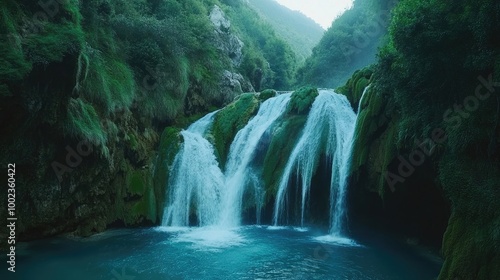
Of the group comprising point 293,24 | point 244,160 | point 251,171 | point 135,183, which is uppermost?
point 293,24

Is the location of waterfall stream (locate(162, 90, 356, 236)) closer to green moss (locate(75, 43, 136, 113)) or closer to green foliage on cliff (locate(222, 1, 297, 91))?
green moss (locate(75, 43, 136, 113))

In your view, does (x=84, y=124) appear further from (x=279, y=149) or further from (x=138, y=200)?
(x=279, y=149)

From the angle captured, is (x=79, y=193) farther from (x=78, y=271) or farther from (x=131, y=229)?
(x=78, y=271)

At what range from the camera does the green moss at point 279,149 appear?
54.8ft

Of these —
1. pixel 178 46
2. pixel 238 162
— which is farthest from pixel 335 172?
pixel 178 46

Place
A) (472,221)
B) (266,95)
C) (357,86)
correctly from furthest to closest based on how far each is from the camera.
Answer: (266,95)
(357,86)
(472,221)

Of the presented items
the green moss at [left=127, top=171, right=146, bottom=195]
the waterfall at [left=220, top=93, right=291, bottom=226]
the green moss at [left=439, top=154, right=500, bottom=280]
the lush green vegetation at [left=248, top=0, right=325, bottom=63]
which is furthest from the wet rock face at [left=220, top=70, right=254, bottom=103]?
the lush green vegetation at [left=248, top=0, right=325, bottom=63]

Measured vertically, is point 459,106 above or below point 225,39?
below

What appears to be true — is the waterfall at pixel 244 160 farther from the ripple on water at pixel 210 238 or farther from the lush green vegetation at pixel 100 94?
the lush green vegetation at pixel 100 94

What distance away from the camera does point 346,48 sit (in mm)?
35156

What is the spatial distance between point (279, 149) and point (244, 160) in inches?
75.6

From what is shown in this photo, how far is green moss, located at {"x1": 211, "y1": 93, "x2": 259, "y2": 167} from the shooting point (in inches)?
765

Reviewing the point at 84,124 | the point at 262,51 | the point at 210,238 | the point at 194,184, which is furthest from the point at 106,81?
the point at 262,51

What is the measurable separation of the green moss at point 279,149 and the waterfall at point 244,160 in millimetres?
565
